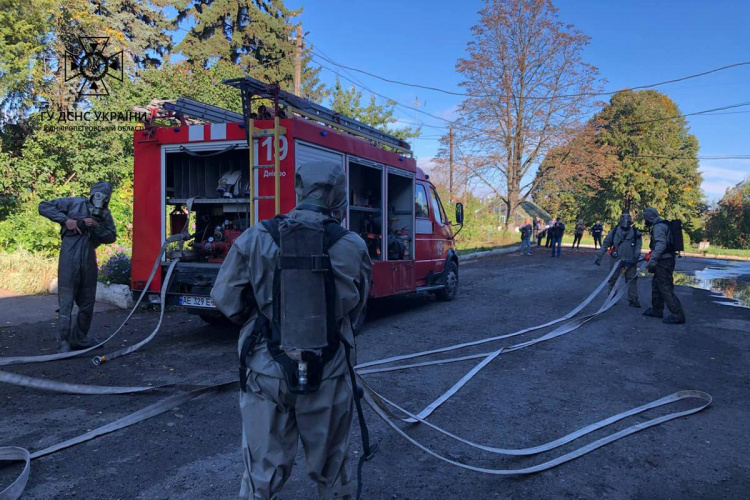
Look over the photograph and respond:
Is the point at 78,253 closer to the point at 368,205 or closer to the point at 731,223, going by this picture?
the point at 368,205

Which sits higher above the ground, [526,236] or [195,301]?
[526,236]

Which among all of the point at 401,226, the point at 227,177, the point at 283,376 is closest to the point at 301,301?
the point at 283,376

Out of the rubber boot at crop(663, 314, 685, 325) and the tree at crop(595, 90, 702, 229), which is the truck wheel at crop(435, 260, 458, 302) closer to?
the rubber boot at crop(663, 314, 685, 325)

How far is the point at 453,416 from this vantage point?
4215 mm

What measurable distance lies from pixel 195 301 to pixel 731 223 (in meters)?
49.3

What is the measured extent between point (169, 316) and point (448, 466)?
6170mm

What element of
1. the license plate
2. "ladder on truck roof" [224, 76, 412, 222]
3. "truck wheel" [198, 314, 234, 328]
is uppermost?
"ladder on truck roof" [224, 76, 412, 222]

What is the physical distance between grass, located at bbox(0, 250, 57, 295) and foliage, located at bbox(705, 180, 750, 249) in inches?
1928

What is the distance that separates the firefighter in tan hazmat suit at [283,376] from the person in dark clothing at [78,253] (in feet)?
14.2

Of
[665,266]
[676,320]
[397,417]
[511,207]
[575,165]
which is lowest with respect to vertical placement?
[676,320]

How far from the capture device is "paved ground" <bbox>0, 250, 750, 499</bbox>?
10.1ft

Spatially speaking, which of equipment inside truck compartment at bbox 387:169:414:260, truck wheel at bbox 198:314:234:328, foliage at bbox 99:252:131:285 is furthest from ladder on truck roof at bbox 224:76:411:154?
foliage at bbox 99:252:131:285

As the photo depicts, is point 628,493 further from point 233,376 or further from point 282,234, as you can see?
point 233,376

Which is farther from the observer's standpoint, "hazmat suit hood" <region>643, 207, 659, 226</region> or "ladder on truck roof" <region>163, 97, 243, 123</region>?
"hazmat suit hood" <region>643, 207, 659, 226</region>
